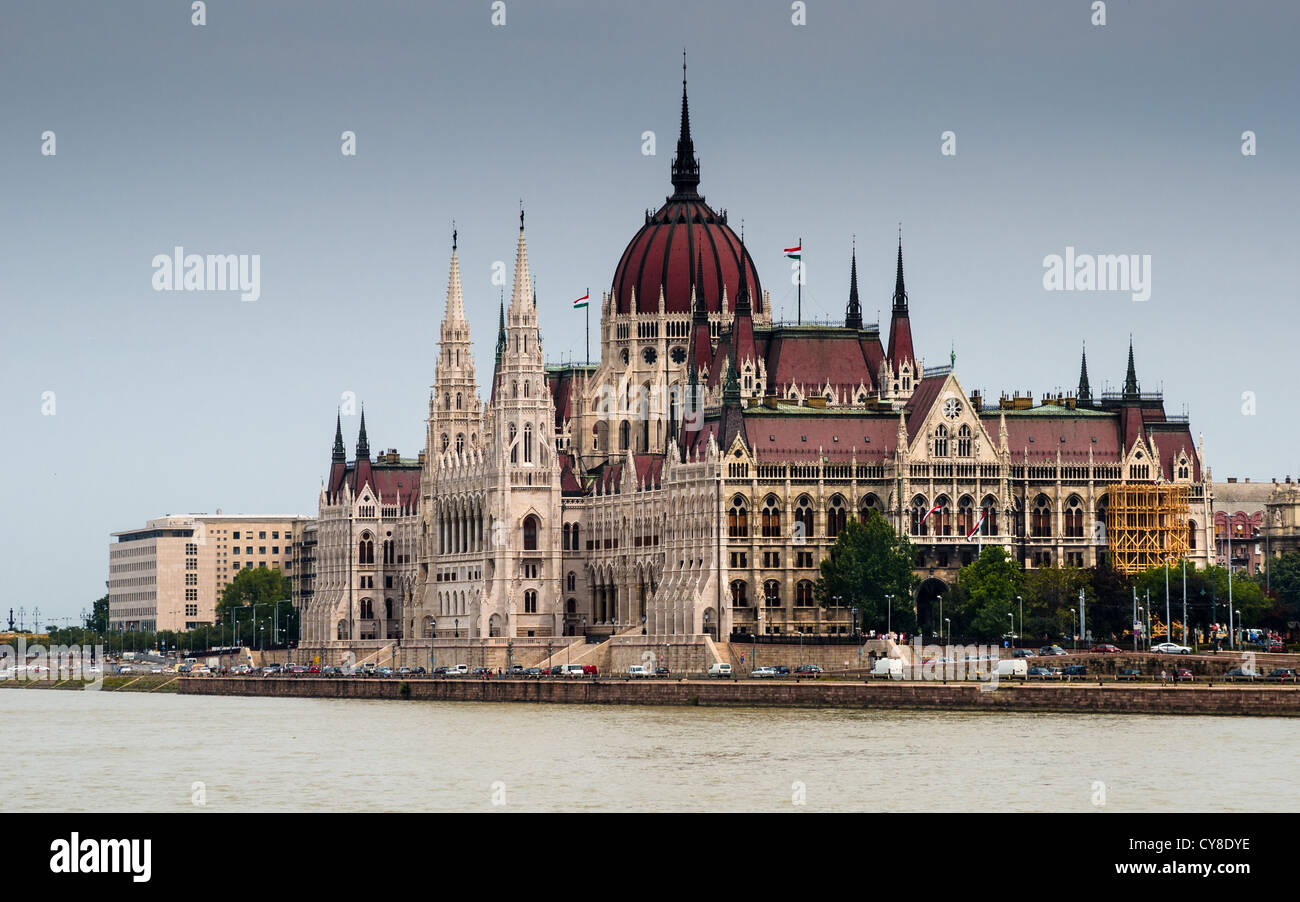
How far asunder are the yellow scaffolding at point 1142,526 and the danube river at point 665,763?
4390 centimetres

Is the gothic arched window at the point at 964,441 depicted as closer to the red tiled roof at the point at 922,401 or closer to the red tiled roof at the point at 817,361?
the red tiled roof at the point at 922,401

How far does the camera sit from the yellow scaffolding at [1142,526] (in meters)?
170

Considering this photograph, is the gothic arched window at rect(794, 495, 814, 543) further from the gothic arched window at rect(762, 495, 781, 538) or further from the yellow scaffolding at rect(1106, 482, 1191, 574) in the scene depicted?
the yellow scaffolding at rect(1106, 482, 1191, 574)

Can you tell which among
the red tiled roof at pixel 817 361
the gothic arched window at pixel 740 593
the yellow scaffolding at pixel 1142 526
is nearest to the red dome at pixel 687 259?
the red tiled roof at pixel 817 361

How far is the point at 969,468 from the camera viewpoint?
168375mm

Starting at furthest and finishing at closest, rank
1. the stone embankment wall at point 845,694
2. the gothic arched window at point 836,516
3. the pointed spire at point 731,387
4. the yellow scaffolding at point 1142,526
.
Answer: the yellow scaffolding at point 1142,526
the gothic arched window at point 836,516
the pointed spire at point 731,387
the stone embankment wall at point 845,694

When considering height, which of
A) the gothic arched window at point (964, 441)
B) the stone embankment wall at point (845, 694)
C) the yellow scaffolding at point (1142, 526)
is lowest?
the stone embankment wall at point (845, 694)

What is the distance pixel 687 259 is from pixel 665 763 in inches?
3756

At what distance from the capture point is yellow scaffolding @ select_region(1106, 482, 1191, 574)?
16950 centimetres

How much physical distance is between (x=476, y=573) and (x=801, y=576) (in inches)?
1126

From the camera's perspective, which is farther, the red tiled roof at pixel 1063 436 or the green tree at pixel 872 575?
the red tiled roof at pixel 1063 436

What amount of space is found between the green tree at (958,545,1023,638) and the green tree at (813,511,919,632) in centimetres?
337
